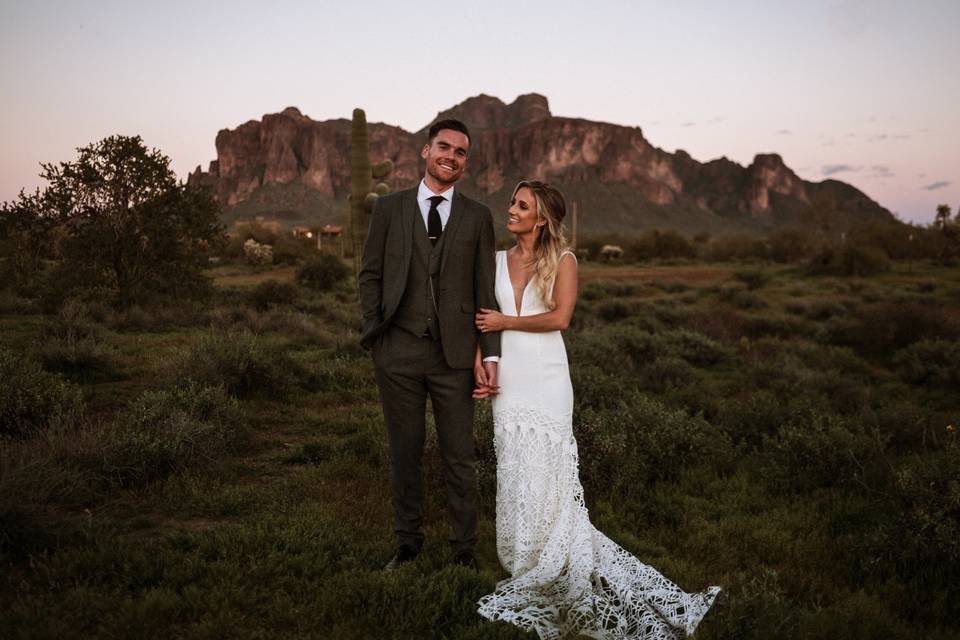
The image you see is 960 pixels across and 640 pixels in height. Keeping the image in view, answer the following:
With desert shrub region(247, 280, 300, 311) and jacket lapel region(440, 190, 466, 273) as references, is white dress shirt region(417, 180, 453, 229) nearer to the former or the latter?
jacket lapel region(440, 190, 466, 273)

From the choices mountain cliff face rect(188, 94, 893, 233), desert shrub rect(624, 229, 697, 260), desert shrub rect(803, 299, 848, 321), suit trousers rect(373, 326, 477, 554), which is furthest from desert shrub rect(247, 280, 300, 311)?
mountain cliff face rect(188, 94, 893, 233)

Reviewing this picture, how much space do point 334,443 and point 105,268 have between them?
9510 mm

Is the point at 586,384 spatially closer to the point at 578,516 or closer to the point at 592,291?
the point at 578,516

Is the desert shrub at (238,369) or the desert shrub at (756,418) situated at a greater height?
the desert shrub at (238,369)

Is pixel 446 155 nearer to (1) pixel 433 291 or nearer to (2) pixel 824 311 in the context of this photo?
(1) pixel 433 291

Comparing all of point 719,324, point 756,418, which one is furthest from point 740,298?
point 756,418

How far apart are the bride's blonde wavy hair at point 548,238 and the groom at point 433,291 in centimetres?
29

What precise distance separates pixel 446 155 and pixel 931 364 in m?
9.41

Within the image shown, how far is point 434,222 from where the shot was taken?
3279 millimetres

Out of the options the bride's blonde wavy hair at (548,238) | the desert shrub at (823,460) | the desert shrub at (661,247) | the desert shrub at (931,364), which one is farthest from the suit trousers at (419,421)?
the desert shrub at (661,247)

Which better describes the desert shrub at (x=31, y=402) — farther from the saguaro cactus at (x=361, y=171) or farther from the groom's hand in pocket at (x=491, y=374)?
the saguaro cactus at (x=361, y=171)

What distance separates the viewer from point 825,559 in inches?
154

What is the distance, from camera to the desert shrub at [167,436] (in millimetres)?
4398

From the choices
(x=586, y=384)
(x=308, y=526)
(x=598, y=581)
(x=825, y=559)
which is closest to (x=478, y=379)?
(x=598, y=581)
